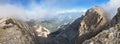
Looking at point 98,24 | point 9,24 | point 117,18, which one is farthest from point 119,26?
point 9,24

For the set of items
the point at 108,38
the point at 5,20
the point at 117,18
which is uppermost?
the point at 5,20

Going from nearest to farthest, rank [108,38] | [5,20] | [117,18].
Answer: [108,38]
[117,18]
[5,20]

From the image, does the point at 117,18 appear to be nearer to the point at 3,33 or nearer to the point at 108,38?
the point at 108,38

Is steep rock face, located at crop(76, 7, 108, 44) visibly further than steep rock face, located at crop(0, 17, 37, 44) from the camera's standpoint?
Yes

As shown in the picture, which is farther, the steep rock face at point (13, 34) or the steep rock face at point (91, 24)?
the steep rock face at point (91, 24)

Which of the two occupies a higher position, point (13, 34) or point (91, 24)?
point (91, 24)

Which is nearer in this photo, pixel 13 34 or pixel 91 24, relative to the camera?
pixel 13 34

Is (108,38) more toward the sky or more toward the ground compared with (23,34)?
more toward the ground

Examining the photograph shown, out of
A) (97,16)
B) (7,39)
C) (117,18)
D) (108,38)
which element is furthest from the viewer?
(97,16)
